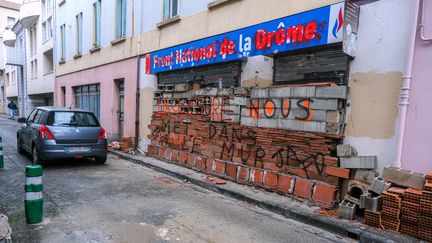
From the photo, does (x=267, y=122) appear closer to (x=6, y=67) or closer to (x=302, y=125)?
(x=302, y=125)

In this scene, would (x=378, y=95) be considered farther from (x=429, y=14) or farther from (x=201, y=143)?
(x=201, y=143)

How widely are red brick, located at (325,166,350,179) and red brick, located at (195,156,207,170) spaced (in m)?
3.36

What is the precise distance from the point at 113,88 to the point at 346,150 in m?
10.3

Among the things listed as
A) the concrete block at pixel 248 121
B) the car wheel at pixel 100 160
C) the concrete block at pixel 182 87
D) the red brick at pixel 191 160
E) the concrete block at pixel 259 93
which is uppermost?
the concrete block at pixel 182 87

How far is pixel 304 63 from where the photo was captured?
600 centimetres

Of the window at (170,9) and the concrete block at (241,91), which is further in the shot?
the window at (170,9)

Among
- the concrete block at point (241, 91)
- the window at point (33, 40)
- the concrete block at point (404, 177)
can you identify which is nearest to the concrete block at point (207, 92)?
the concrete block at point (241, 91)

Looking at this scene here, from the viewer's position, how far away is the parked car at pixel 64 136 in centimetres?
754

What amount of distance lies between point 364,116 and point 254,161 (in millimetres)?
2470

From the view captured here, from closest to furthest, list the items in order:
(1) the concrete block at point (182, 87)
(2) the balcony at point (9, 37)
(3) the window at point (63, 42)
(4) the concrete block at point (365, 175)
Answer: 1. (4) the concrete block at point (365, 175)
2. (1) the concrete block at point (182, 87)
3. (3) the window at point (63, 42)
4. (2) the balcony at point (9, 37)

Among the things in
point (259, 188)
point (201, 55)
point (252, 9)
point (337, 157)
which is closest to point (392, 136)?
point (337, 157)

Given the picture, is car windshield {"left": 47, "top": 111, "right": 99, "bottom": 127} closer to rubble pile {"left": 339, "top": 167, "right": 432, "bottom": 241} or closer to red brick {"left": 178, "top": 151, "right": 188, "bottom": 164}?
red brick {"left": 178, "top": 151, "right": 188, "bottom": 164}

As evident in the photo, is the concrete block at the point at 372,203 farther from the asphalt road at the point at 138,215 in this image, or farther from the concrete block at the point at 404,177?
the asphalt road at the point at 138,215

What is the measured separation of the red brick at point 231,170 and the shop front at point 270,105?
2 cm
